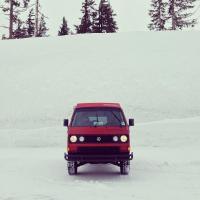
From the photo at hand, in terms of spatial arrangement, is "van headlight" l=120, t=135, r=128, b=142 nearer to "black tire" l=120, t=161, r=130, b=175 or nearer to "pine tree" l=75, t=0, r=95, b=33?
"black tire" l=120, t=161, r=130, b=175

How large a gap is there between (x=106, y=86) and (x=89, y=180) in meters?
16.9

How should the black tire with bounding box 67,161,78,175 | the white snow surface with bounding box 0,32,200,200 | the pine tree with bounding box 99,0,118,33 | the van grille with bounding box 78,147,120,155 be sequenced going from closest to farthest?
the white snow surface with bounding box 0,32,200,200 → the van grille with bounding box 78,147,120,155 → the black tire with bounding box 67,161,78,175 → the pine tree with bounding box 99,0,118,33

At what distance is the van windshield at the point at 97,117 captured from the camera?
13469 mm

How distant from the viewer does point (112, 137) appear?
12805 millimetres

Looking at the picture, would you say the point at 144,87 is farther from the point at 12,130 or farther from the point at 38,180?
the point at 38,180

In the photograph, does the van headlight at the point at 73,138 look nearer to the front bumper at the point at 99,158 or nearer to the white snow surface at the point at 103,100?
the front bumper at the point at 99,158

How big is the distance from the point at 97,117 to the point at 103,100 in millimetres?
13012

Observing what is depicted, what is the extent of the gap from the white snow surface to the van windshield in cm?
149

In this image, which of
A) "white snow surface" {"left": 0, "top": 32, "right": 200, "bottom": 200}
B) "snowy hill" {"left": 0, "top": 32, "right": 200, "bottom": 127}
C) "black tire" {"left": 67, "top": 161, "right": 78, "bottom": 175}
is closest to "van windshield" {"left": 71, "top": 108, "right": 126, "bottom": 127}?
"black tire" {"left": 67, "top": 161, "right": 78, "bottom": 175}

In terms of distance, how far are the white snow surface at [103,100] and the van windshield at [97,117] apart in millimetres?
1485

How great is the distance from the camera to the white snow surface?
1143cm

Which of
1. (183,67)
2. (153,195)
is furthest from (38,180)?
(183,67)

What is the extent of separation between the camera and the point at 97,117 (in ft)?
44.8

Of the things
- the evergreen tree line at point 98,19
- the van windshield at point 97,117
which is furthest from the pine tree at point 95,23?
the van windshield at point 97,117
